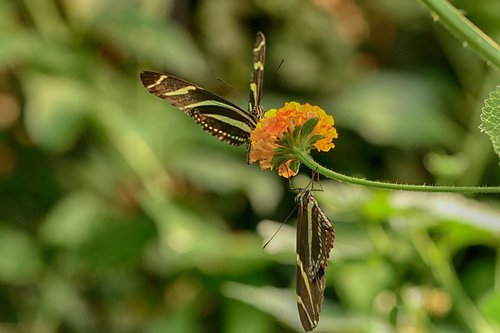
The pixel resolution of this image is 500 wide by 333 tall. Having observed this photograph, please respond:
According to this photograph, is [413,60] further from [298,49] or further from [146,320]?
[146,320]

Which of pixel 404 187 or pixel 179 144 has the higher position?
pixel 179 144

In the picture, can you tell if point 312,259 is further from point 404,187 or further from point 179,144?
point 179,144

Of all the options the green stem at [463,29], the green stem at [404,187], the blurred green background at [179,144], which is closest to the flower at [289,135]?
the green stem at [404,187]

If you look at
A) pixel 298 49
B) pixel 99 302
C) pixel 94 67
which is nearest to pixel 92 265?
pixel 99 302

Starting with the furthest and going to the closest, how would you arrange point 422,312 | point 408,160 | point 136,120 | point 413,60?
point 413,60, point 408,160, point 136,120, point 422,312

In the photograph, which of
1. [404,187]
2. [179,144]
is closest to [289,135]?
[404,187]

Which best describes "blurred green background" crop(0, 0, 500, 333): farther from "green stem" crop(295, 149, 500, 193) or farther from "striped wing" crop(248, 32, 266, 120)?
"green stem" crop(295, 149, 500, 193)

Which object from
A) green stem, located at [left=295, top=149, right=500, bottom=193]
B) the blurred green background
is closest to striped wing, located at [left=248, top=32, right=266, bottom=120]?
green stem, located at [left=295, top=149, right=500, bottom=193]
